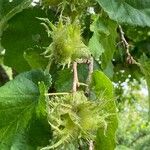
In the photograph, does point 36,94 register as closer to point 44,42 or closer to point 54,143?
point 54,143

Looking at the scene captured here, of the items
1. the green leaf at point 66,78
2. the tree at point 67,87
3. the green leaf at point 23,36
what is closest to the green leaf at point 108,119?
the tree at point 67,87

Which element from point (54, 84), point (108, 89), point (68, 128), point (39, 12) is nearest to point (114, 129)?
point (108, 89)

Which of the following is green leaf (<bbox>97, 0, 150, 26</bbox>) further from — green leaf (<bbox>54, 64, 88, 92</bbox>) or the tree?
green leaf (<bbox>54, 64, 88, 92</bbox>)

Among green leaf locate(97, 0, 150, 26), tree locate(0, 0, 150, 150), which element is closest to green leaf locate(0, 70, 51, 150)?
tree locate(0, 0, 150, 150)

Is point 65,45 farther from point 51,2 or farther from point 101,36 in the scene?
point 101,36

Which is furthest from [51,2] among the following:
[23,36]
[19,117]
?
[23,36]
